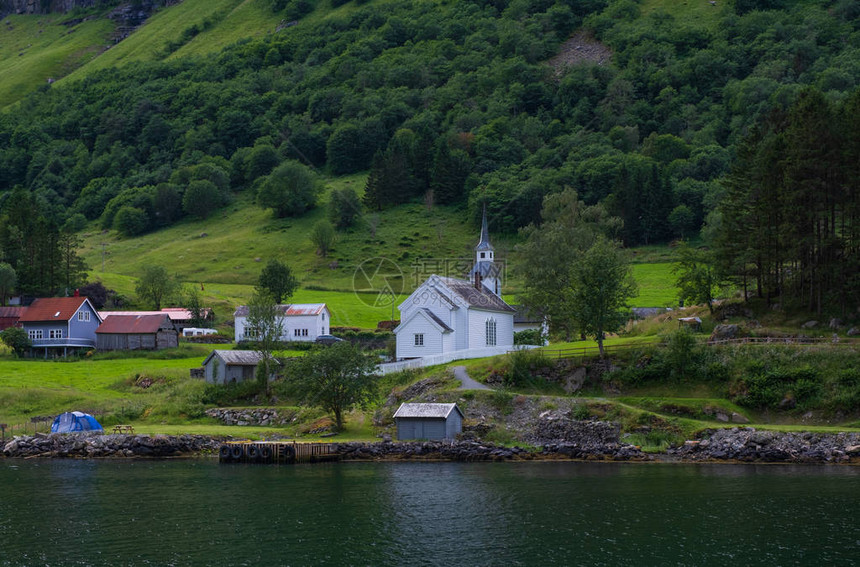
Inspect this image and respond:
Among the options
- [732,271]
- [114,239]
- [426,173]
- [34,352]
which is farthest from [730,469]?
[114,239]

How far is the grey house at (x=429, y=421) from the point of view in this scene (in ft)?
180

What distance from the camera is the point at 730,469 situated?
151 feet

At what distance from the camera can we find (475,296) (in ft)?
245

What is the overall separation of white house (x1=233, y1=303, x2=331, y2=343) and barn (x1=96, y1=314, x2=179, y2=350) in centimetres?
768

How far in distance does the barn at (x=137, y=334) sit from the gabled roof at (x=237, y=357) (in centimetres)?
1979

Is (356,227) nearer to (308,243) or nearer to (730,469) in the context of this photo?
(308,243)

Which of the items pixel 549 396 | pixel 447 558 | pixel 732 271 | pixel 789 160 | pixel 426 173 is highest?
pixel 426 173

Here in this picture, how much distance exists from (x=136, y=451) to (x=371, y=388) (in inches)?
599

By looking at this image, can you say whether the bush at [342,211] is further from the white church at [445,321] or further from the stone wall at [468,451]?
the stone wall at [468,451]

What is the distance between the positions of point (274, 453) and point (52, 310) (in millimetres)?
44448

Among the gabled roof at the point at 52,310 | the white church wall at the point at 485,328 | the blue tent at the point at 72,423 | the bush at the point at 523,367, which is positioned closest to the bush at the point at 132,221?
the gabled roof at the point at 52,310

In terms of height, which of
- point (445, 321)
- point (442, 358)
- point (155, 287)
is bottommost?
point (442, 358)

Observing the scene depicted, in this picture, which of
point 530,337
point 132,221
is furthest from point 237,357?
point 132,221

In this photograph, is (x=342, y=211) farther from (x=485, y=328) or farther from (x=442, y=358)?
(x=442, y=358)
